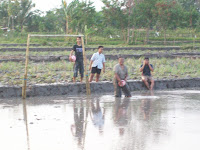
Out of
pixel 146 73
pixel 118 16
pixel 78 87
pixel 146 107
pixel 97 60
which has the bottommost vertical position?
pixel 146 107

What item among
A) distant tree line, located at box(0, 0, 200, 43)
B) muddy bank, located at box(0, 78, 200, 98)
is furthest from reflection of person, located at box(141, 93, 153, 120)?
distant tree line, located at box(0, 0, 200, 43)

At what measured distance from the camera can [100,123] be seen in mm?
7984

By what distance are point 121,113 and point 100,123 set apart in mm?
1192

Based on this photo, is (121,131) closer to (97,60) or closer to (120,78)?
(120,78)

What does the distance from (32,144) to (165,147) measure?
1.97 metres

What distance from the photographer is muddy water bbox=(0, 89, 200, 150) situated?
6.43 m

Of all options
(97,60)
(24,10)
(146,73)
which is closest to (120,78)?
(97,60)

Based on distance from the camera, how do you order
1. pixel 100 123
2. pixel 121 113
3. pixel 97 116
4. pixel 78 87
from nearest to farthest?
1. pixel 100 123
2. pixel 97 116
3. pixel 121 113
4. pixel 78 87

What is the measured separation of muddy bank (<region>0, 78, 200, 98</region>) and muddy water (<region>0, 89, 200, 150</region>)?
558mm

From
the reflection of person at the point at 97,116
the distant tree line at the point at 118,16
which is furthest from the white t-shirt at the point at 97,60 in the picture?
the distant tree line at the point at 118,16

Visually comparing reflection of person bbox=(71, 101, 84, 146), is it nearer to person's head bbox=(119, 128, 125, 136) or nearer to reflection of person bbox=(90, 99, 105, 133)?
reflection of person bbox=(90, 99, 105, 133)

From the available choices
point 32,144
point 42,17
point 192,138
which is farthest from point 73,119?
point 42,17

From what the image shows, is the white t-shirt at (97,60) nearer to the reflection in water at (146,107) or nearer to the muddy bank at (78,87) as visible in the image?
the muddy bank at (78,87)

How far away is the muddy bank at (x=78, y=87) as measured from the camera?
38.3 ft
